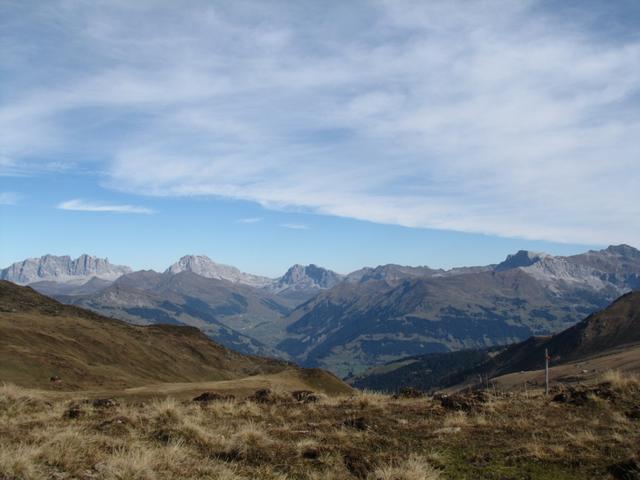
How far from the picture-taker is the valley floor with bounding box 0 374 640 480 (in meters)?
10.6

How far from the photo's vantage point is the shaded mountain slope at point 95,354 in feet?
193

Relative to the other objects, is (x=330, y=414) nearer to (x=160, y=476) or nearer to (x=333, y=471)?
(x=333, y=471)

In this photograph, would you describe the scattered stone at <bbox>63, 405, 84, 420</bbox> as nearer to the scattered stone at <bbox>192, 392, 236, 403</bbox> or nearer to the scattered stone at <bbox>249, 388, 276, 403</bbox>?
the scattered stone at <bbox>192, 392, 236, 403</bbox>

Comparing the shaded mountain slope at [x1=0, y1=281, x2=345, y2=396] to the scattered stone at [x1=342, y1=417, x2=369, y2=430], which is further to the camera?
the shaded mountain slope at [x1=0, y1=281, x2=345, y2=396]

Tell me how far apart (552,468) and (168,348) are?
372ft

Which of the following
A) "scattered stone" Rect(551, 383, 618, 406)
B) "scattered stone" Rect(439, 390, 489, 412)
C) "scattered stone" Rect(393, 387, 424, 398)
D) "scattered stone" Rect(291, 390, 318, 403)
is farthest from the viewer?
"scattered stone" Rect(393, 387, 424, 398)

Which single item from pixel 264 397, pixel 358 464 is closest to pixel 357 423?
pixel 358 464

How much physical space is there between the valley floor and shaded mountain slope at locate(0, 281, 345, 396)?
1593 inches

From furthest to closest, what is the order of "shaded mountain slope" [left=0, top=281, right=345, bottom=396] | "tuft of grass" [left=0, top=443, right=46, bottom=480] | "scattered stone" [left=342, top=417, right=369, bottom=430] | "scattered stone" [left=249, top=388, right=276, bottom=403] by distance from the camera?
"shaded mountain slope" [left=0, top=281, right=345, bottom=396]
"scattered stone" [left=249, top=388, right=276, bottom=403]
"scattered stone" [left=342, top=417, right=369, bottom=430]
"tuft of grass" [left=0, top=443, right=46, bottom=480]

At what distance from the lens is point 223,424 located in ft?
55.9

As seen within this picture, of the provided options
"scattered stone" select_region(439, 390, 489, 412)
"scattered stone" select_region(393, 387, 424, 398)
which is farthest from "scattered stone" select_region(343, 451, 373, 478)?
"scattered stone" select_region(393, 387, 424, 398)

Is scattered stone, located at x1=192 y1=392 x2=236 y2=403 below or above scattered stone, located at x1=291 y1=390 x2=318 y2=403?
above

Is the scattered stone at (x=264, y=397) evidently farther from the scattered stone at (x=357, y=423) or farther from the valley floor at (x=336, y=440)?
the scattered stone at (x=357, y=423)

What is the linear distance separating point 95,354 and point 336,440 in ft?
258
